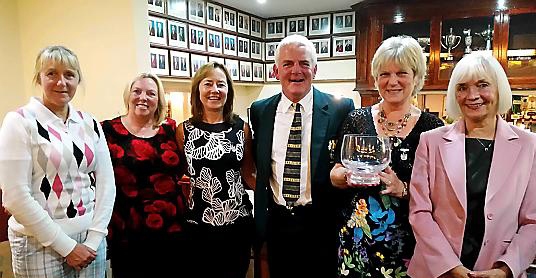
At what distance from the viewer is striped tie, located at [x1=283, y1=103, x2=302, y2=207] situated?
1718 millimetres

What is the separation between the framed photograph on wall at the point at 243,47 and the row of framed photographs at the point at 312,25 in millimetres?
398

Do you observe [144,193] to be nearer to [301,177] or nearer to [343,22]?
[301,177]

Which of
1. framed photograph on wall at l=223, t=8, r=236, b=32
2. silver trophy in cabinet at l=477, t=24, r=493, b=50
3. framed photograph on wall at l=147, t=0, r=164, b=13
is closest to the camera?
framed photograph on wall at l=147, t=0, r=164, b=13

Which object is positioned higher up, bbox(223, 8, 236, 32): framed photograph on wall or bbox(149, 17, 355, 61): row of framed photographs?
bbox(223, 8, 236, 32): framed photograph on wall

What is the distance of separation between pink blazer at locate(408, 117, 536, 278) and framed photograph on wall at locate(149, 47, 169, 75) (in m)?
2.52

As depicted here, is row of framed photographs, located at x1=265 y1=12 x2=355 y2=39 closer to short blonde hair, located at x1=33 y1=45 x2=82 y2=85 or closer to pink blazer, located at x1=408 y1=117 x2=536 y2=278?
pink blazer, located at x1=408 y1=117 x2=536 y2=278

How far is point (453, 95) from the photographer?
4.40ft

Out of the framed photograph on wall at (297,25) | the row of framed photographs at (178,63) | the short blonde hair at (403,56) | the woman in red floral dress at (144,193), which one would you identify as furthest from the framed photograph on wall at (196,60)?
the short blonde hair at (403,56)

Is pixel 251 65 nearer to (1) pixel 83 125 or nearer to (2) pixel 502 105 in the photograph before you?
(1) pixel 83 125

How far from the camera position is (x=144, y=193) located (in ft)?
6.21

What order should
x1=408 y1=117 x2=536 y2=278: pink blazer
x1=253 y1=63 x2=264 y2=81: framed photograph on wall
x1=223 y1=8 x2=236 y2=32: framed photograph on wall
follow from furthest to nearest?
x1=253 y1=63 x2=264 y2=81: framed photograph on wall < x1=223 y1=8 x2=236 y2=32: framed photograph on wall < x1=408 y1=117 x2=536 y2=278: pink blazer

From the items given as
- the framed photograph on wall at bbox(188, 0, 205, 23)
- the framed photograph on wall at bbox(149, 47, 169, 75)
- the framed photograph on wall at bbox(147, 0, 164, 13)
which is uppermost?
the framed photograph on wall at bbox(188, 0, 205, 23)

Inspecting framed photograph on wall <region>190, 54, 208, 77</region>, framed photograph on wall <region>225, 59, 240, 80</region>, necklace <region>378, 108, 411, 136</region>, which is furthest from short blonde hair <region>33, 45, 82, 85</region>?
framed photograph on wall <region>225, 59, 240, 80</region>

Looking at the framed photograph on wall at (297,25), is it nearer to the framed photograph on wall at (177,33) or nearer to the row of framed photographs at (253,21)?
the row of framed photographs at (253,21)
